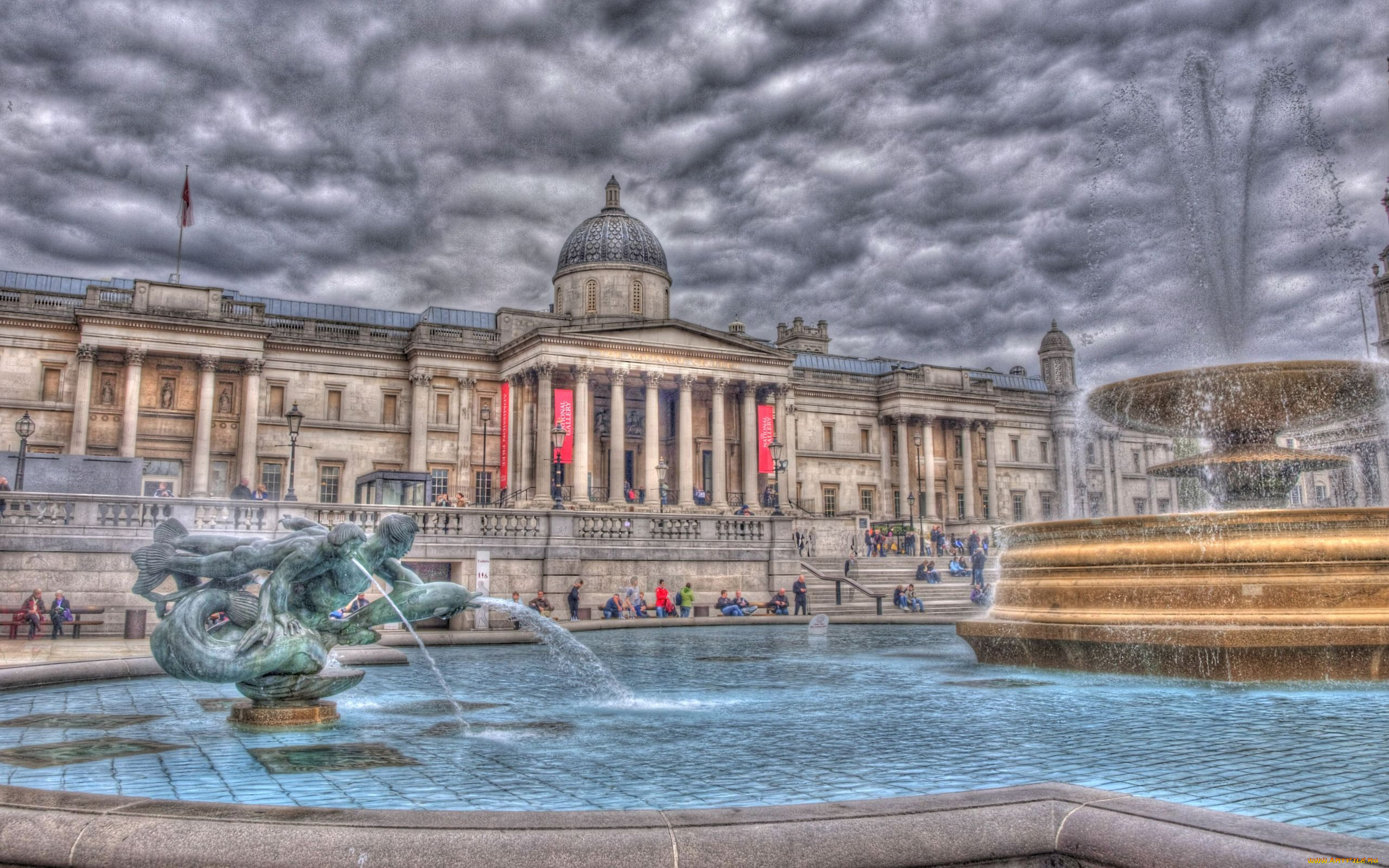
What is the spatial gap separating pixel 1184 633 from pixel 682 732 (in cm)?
492

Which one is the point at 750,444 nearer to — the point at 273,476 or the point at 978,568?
the point at 978,568

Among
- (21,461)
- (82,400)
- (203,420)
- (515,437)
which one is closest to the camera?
(21,461)

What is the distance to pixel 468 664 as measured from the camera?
40.1ft

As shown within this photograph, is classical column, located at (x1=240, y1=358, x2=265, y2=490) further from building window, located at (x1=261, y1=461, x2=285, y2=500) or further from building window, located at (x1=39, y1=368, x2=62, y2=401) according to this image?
building window, located at (x1=39, y1=368, x2=62, y2=401)

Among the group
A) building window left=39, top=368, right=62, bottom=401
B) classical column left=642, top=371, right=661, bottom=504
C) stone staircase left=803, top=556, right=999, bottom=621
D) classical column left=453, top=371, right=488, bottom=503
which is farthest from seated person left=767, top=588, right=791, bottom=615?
building window left=39, top=368, right=62, bottom=401

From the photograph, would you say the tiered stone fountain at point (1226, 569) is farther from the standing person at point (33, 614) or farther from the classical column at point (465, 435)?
the classical column at point (465, 435)

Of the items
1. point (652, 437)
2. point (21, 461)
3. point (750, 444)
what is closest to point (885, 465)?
point (750, 444)

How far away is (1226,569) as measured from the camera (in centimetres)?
905

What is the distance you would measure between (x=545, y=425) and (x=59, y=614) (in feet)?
95.5

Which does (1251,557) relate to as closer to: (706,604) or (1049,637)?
(1049,637)

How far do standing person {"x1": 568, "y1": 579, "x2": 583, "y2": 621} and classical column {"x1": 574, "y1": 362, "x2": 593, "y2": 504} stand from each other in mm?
22192

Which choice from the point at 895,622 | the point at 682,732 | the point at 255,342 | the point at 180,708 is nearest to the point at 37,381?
the point at 255,342

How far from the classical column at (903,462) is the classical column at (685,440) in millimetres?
17195

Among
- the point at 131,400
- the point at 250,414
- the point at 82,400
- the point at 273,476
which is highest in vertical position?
the point at 131,400
